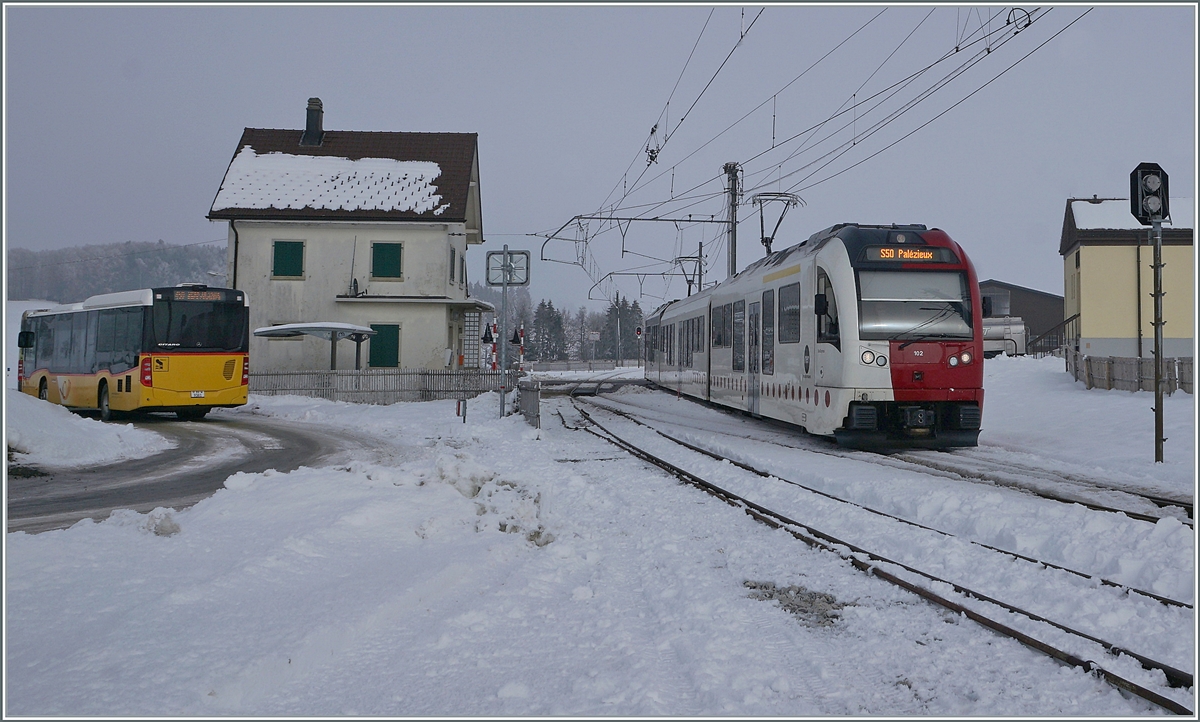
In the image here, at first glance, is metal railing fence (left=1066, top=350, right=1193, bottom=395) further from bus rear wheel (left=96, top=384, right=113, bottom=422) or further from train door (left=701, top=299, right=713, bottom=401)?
bus rear wheel (left=96, top=384, right=113, bottom=422)

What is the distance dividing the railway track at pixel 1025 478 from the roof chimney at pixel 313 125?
1029 inches

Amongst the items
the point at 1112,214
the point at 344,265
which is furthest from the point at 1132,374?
the point at 344,265

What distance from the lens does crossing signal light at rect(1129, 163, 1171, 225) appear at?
10.7 meters

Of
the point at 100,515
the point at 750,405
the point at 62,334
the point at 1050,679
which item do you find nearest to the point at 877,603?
the point at 1050,679

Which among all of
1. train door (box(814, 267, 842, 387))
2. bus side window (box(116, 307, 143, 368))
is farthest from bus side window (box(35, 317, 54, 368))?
train door (box(814, 267, 842, 387))

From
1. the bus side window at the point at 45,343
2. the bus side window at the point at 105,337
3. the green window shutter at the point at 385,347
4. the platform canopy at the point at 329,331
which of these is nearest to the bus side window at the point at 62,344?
the bus side window at the point at 45,343

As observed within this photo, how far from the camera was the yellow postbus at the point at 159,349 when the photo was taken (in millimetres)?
18453

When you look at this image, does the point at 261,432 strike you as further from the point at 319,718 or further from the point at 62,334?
the point at 319,718

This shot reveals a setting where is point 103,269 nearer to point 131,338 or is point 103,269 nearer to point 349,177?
point 349,177

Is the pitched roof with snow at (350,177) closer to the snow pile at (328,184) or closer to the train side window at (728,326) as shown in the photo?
the snow pile at (328,184)

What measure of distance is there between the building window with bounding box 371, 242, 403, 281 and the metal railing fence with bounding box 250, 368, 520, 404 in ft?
16.6

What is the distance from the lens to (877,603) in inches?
198

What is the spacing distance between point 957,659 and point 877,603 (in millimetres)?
949

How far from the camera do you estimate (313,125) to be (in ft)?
110
